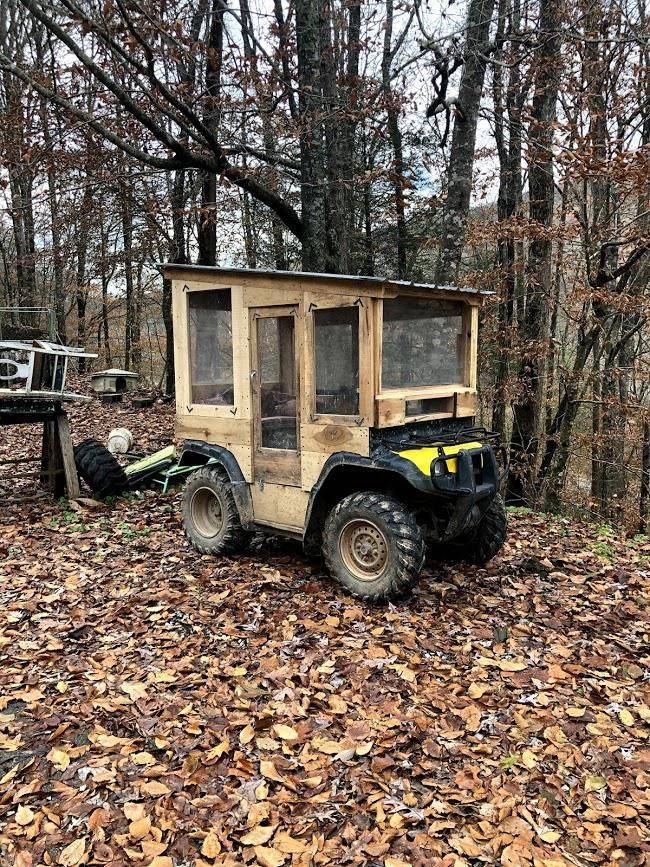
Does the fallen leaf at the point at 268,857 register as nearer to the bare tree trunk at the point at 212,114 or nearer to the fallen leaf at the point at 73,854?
the fallen leaf at the point at 73,854

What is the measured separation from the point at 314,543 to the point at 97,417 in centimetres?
1002

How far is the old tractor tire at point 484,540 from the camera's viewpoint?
569cm

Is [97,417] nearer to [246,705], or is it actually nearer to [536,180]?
[536,180]

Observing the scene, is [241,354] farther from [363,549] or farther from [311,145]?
[311,145]

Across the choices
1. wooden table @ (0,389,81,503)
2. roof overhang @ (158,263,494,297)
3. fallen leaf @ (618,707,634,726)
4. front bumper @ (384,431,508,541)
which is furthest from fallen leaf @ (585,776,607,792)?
wooden table @ (0,389,81,503)

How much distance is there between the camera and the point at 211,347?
590 centimetres

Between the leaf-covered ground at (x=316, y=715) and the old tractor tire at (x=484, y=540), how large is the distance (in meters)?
0.20

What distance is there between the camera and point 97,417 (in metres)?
14.0

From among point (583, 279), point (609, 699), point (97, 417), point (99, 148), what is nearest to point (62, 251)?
point (97, 417)

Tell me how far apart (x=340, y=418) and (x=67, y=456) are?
4.80m

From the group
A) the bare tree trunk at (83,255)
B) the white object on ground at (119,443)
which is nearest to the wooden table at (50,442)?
the white object on ground at (119,443)

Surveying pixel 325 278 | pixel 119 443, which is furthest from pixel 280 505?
pixel 119 443

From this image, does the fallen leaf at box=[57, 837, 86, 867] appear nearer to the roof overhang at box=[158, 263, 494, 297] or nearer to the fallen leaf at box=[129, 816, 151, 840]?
the fallen leaf at box=[129, 816, 151, 840]

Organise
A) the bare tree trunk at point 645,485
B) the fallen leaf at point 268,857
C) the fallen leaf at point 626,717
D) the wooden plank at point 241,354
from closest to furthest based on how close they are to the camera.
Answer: the fallen leaf at point 268,857, the fallen leaf at point 626,717, the wooden plank at point 241,354, the bare tree trunk at point 645,485
